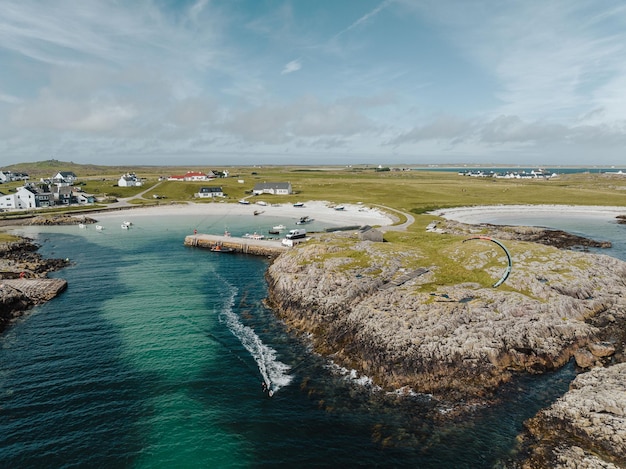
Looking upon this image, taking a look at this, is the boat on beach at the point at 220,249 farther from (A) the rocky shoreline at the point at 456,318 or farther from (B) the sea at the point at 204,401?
(B) the sea at the point at 204,401

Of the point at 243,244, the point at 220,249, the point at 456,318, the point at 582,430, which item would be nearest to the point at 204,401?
the point at 456,318

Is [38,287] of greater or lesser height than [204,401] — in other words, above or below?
above

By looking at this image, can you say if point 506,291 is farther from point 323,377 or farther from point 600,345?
point 323,377

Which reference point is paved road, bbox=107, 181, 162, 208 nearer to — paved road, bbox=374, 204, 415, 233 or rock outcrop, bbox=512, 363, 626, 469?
paved road, bbox=374, 204, 415, 233

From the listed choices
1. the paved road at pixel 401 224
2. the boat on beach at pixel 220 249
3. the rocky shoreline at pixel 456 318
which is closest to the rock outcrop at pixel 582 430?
the rocky shoreline at pixel 456 318

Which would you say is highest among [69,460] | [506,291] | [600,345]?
[506,291]

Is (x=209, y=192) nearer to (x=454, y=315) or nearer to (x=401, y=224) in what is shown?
(x=401, y=224)

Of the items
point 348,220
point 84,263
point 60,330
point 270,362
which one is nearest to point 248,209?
point 348,220
